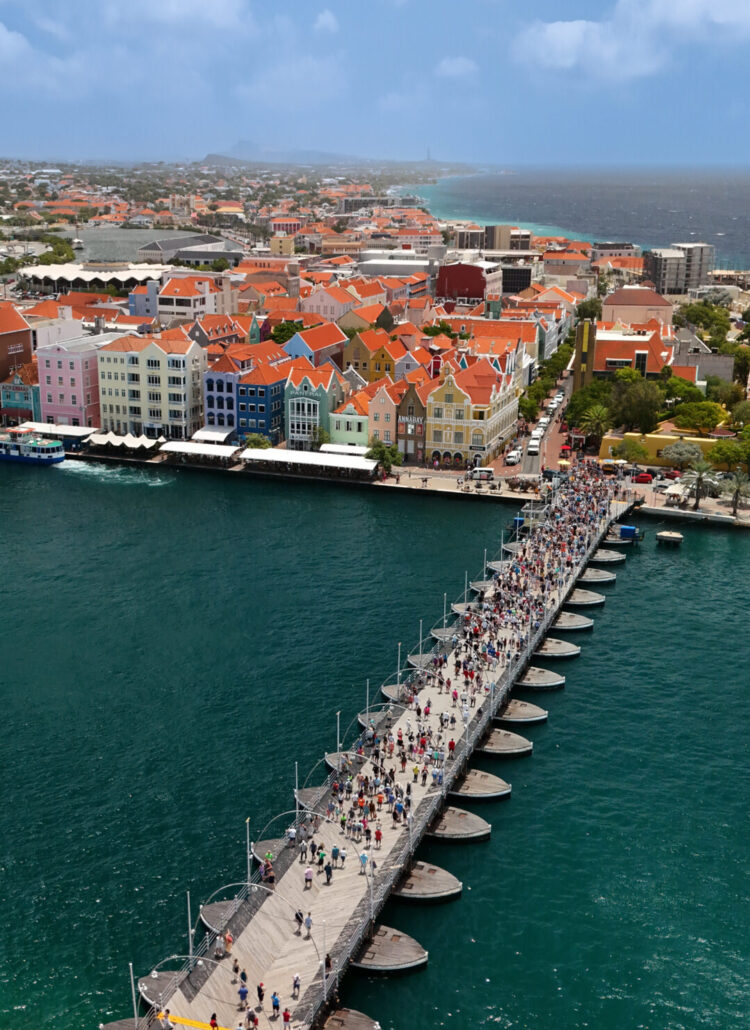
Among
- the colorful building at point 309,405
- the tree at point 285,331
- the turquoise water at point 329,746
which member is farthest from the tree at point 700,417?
the tree at point 285,331

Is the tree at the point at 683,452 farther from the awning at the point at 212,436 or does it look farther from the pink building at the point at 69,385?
the pink building at the point at 69,385

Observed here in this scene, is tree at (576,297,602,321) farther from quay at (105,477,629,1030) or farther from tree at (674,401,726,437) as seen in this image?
quay at (105,477,629,1030)

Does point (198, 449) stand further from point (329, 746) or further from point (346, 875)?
point (346, 875)

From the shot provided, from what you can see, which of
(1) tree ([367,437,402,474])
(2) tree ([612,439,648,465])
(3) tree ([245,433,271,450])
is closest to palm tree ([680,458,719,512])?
(2) tree ([612,439,648,465])

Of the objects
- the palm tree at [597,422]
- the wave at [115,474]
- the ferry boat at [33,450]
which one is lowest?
the wave at [115,474]

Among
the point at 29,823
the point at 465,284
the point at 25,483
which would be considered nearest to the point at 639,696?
the point at 29,823

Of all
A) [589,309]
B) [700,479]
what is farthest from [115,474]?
[589,309]
